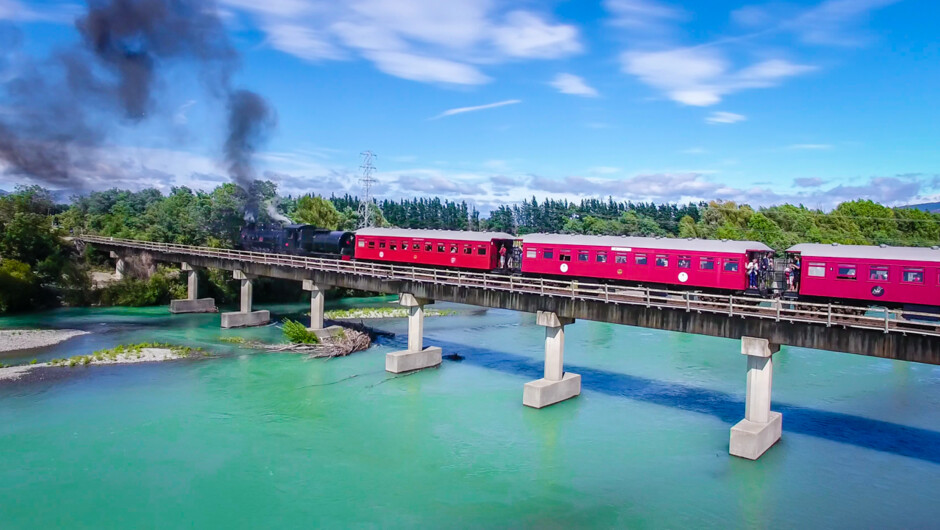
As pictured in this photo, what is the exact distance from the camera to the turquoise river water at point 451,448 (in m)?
20.3

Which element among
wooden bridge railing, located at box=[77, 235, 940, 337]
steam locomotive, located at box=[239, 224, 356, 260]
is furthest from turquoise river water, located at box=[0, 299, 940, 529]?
steam locomotive, located at box=[239, 224, 356, 260]

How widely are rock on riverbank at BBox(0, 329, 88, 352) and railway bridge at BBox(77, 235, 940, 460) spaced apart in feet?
52.8

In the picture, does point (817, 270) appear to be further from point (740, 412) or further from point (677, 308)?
point (740, 412)

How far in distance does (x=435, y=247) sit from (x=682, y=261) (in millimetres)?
16265

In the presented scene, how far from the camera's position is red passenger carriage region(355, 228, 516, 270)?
38.5 metres

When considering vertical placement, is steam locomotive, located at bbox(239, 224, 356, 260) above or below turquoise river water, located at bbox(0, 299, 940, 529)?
above

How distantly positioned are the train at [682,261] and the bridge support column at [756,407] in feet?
16.9

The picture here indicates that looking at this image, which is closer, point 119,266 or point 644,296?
point 644,296

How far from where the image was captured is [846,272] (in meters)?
26.9

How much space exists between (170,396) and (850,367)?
40773 millimetres

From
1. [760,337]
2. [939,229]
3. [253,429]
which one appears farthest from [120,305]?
[939,229]

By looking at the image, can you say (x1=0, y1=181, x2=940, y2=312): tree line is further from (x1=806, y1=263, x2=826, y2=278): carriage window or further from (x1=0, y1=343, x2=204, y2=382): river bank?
(x1=806, y1=263, x2=826, y2=278): carriage window

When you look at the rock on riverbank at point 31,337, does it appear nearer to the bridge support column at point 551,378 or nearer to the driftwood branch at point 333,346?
the driftwood branch at point 333,346

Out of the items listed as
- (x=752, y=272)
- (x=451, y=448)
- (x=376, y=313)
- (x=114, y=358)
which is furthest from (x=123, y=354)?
(x=752, y=272)
